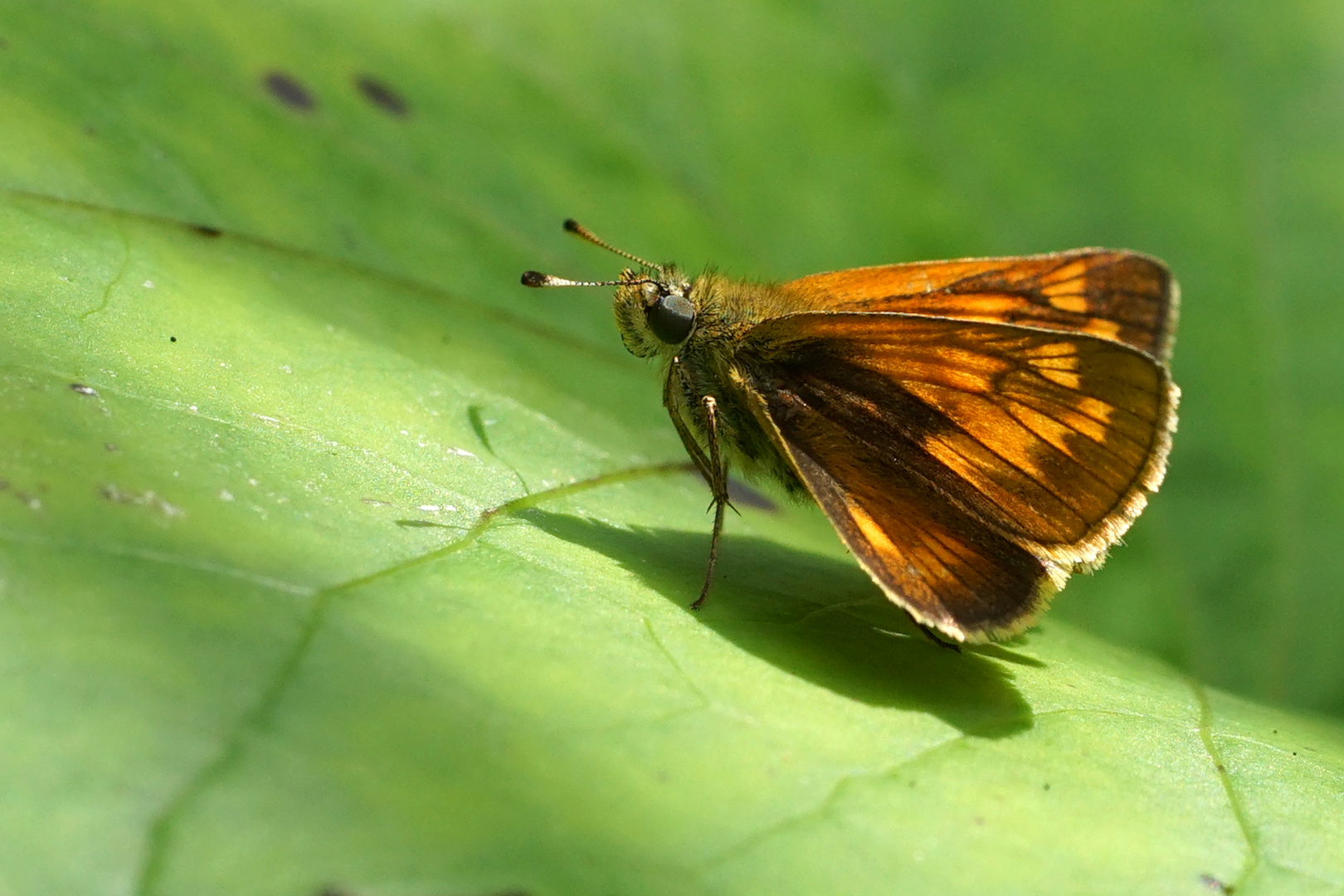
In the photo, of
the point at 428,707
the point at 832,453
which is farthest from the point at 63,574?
the point at 832,453

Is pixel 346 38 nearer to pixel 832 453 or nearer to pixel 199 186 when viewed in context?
pixel 199 186

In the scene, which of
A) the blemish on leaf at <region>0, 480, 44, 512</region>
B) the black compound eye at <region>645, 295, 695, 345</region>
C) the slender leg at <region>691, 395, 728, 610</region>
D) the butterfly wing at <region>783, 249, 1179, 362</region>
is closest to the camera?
the blemish on leaf at <region>0, 480, 44, 512</region>

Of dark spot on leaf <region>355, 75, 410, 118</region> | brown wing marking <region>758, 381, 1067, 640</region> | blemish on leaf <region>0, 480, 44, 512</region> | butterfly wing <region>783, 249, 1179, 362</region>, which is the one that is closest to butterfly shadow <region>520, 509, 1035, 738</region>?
brown wing marking <region>758, 381, 1067, 640</region>

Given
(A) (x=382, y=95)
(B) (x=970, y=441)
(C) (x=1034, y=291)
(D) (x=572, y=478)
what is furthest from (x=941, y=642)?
(A) (x=382, y=95)

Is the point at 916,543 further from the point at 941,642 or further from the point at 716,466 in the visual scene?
the point at 716,466

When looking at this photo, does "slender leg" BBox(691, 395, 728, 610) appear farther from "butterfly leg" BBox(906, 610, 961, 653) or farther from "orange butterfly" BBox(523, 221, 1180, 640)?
"butterfly leg" BBox(906, 610, 961, 653)

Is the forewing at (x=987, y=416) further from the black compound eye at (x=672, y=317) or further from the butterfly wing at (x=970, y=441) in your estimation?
the black compound eye at (x=672, y=317)
